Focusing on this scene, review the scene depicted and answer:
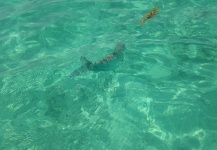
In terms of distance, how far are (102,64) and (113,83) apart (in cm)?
63

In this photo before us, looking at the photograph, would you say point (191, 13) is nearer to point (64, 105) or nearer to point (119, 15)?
point (119, 15)

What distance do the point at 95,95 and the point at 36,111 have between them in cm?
150

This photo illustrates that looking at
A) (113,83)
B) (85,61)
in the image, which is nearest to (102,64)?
(85,61)

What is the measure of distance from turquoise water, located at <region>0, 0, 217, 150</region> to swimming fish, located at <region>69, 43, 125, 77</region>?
233 mm

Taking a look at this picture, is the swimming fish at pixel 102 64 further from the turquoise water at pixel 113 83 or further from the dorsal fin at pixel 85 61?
the turquoise water at pixel 113 83

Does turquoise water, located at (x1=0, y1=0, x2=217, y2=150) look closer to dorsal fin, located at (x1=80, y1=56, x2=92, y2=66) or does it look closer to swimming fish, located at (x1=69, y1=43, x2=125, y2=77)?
swimming fish, located at (x1=69, y1=43, x2=125, y2=77)

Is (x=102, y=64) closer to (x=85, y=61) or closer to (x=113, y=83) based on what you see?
(x=85, y=61)

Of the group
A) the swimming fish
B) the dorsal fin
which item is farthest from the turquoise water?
the dorsal fin

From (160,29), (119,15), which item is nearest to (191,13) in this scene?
(160,29)

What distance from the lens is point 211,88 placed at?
6.14 m

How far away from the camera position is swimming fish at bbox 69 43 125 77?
6.39m

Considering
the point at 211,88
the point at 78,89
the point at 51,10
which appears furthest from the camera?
the point at 51,10

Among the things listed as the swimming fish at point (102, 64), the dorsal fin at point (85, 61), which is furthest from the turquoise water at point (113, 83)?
the dorsal fin at point (85, 61)

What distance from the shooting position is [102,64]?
6.44m
